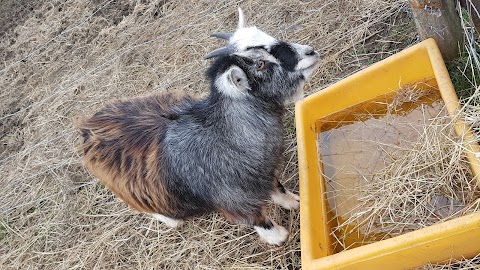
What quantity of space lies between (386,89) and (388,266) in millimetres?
1068

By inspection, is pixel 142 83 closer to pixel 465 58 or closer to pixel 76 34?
pixel 76 34

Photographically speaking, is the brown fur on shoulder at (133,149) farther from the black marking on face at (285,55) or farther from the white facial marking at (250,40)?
the black marking on face at (285,55)

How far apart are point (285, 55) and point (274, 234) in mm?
1027

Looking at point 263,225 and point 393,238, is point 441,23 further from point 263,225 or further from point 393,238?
point 263,225

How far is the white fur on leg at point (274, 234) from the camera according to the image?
2.72 m

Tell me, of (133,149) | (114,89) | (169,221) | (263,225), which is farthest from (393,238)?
(114,89)

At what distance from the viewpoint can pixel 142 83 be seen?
439cm

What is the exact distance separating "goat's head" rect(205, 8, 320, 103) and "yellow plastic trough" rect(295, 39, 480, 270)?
11.0 inches

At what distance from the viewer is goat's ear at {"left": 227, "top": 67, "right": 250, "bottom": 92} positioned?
2311 millimetres

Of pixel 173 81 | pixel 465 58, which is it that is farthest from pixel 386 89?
pixel 173 81

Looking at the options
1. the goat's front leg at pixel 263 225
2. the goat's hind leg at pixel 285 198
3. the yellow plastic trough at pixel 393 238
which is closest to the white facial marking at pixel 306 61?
the yellow plastic trough at pixel 393 238

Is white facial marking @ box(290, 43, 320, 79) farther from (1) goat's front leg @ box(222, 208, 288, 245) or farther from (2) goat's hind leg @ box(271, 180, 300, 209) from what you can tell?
(1) goat's front leg @ box(222, 208, 288, 245)

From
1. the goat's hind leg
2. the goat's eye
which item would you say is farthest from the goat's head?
the goat's hind leg

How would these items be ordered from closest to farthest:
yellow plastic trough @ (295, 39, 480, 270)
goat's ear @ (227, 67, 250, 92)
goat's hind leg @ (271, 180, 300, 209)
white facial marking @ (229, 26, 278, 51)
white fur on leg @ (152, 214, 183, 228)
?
yellow plastic trough @ (295, 39, 480, 270)
goat's ear @ (227, 67, 250, 92)
white facial marking @ (229, 26, 278, 51)
goat's hind leg @ (271, 180, 300, 209)
white fur on leg @ (152, 214, 183, 228)
